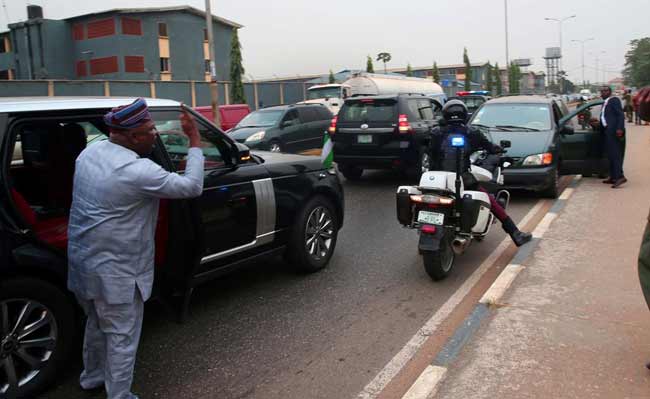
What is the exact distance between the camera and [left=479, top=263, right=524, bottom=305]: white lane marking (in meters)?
4.97

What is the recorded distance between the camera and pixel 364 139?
1116cm

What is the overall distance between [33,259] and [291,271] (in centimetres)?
294

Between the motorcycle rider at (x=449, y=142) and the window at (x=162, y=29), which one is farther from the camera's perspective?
the window at (x=162, y=29)

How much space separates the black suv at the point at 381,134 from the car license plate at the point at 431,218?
5.45 metres

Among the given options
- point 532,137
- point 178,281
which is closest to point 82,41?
point 532,137

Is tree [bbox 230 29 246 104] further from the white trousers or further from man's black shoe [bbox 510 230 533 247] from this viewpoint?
the white trousers

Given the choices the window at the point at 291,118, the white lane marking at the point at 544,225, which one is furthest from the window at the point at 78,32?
the white lane marking at the point at 544,225

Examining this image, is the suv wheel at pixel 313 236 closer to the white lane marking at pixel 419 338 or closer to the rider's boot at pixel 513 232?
the white lane marking at pixel 419 338

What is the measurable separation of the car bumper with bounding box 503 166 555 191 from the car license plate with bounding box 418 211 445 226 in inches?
162

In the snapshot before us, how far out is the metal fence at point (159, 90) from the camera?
23.4 m

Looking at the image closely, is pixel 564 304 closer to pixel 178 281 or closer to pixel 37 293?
pixel 178 281

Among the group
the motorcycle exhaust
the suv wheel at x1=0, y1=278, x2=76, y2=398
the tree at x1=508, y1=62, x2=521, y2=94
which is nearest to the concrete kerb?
the motorcycle exhaust

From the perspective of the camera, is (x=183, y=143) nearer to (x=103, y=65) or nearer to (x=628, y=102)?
(x=628, y=102)

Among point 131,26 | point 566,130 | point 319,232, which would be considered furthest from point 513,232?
point 131,26
